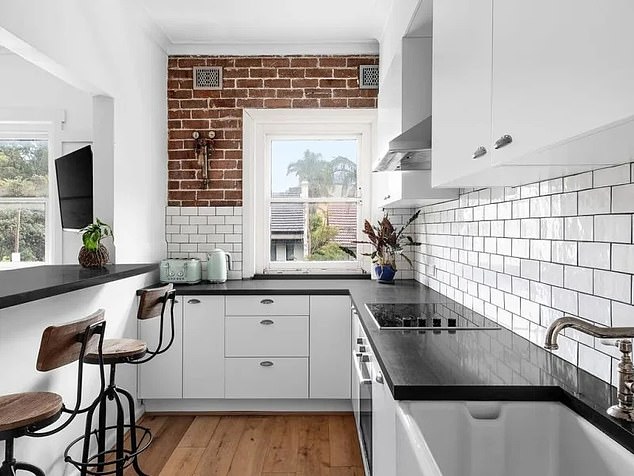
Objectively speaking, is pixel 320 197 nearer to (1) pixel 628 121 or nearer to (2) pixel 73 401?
(2) pixel 73 401

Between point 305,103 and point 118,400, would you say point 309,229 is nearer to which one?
point 305,103

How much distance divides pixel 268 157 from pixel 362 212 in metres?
0.91

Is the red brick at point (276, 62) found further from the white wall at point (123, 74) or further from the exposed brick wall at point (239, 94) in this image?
the white wall at point (123, 74)

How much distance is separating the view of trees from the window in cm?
194

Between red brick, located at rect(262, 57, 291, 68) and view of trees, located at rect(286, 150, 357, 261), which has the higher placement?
red brick, located at rect(262, 57, 291, 68)

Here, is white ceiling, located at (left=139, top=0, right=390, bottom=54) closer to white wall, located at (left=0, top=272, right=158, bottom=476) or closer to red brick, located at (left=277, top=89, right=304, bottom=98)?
red brick, located at (left=277, top=89, right=304, bottom=98)

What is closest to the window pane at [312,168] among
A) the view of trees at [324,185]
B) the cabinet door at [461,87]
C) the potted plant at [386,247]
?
the view of trees at [324,185]

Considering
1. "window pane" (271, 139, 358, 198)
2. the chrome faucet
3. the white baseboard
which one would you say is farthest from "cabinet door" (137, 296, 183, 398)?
the chrome faucet

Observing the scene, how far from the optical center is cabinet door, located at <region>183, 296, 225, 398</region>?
150 inches

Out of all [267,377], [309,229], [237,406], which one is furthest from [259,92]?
[237,406]

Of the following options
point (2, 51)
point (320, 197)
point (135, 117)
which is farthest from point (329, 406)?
point (2, 51)

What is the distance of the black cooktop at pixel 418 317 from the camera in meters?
2.28

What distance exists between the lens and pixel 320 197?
460cm

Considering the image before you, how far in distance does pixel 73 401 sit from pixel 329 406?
178 centimetres
